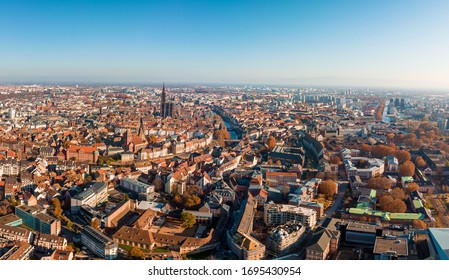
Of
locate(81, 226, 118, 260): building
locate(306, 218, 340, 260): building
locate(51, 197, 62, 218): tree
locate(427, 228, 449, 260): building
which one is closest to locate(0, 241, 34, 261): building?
locate(81, 226, 118, 260): building

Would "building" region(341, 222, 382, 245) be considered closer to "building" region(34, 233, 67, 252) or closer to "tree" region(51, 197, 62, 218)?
"building" region(34, 233, 67, 252)

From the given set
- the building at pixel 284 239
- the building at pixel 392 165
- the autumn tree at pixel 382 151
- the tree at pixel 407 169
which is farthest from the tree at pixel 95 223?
the autumn tree at pixel 382 151

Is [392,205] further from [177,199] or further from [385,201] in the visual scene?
[177,199]

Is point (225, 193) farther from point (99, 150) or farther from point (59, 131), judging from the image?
point (59, 131)

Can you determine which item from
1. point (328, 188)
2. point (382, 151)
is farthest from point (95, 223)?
point (382, 151)
